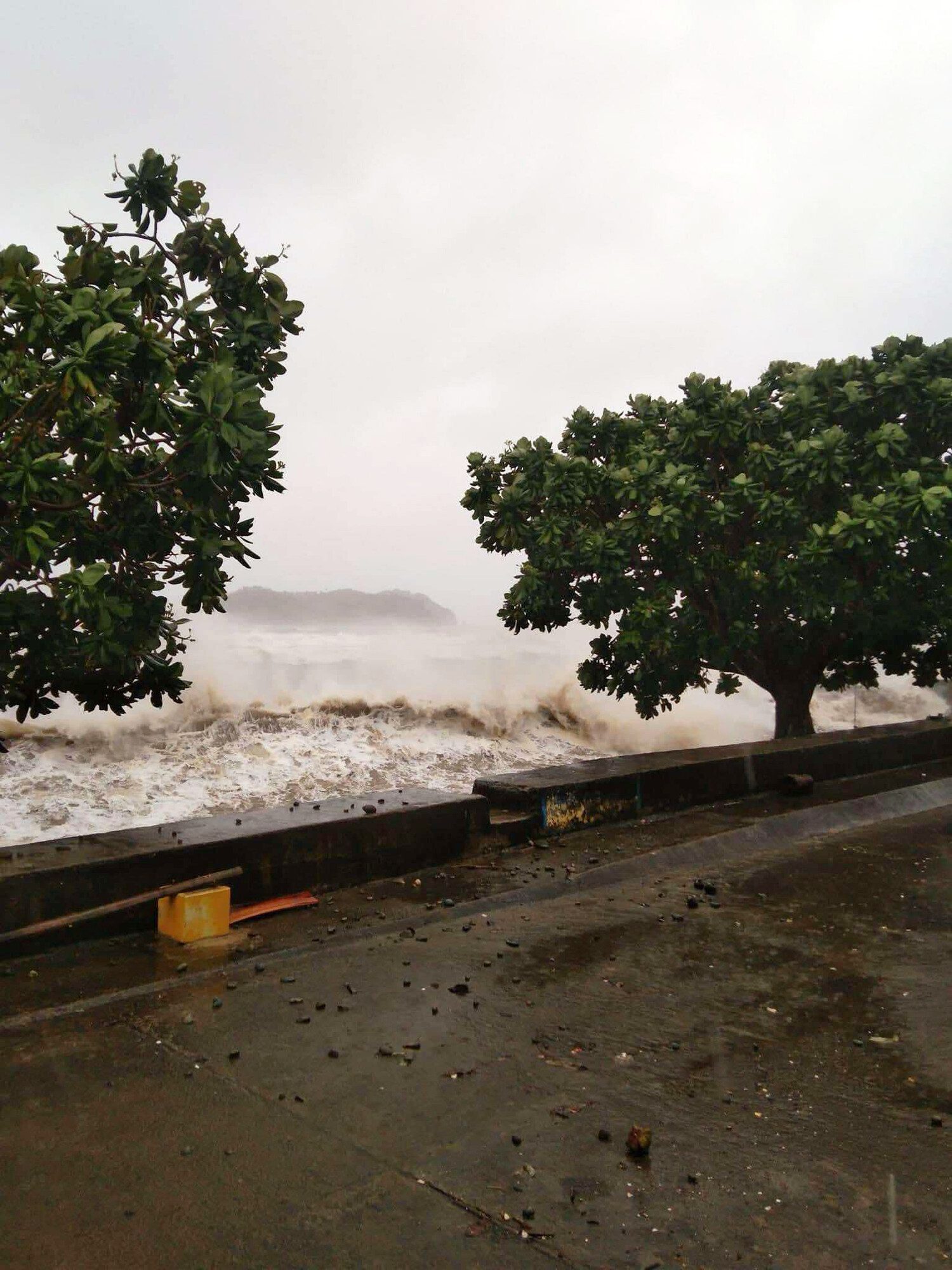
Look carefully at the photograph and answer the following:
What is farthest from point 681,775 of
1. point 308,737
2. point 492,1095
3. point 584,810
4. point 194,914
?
point 308,737

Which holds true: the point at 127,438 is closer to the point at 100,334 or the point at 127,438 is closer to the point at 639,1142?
the point at 100,334

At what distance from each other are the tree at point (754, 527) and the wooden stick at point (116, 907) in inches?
340

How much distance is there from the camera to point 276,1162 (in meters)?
2.84

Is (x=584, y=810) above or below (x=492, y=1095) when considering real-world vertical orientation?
above

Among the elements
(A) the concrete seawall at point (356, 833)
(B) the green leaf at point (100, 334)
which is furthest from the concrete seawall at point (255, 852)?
(B) the green leaf at point (100, 334)

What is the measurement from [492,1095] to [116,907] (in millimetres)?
2360

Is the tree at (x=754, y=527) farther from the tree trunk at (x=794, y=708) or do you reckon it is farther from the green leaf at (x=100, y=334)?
the green leaf at (x=100, y=334)

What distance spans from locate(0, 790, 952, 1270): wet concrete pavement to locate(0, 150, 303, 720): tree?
9.24 ft

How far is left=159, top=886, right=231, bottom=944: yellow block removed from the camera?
4.92m

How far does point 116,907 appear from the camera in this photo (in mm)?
4730

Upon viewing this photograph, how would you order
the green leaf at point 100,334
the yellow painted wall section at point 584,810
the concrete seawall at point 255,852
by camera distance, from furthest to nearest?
the yellow painted wall section at point 584,810
the green leaf at point 100,334
the concrete seawall at point 255,852

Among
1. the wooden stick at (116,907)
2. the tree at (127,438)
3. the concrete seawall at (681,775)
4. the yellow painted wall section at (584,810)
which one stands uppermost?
the tree at (127,438)

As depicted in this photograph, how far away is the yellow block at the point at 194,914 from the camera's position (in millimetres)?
4922

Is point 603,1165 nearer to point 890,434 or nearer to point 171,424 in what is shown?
point 171,424
